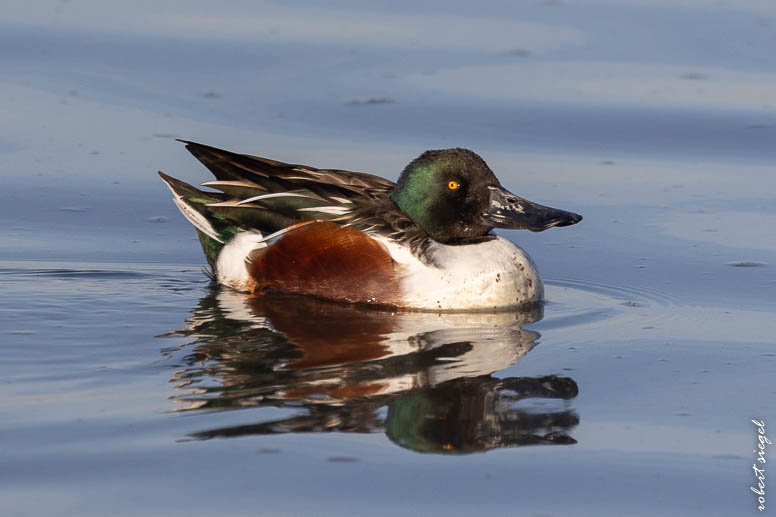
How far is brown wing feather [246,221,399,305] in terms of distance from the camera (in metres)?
7.27

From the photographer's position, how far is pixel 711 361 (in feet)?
20.5

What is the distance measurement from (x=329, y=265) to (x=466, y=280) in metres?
0.74

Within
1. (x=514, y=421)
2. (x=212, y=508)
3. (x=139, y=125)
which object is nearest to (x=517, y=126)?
(x=139, y=125)

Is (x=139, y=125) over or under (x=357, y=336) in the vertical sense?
over

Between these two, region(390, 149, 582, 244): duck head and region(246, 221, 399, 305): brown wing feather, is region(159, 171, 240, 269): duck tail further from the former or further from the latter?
region(390, 149, 582, 244): duck head

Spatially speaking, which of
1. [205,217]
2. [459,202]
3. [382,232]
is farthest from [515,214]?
[205,217]

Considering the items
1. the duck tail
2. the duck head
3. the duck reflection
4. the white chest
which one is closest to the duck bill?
the duck head

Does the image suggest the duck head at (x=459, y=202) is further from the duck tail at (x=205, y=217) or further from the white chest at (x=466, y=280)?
the duck tail at (x=205, y=217)

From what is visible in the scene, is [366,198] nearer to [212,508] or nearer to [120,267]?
[120,267]

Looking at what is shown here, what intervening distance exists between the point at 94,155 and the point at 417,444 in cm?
528
